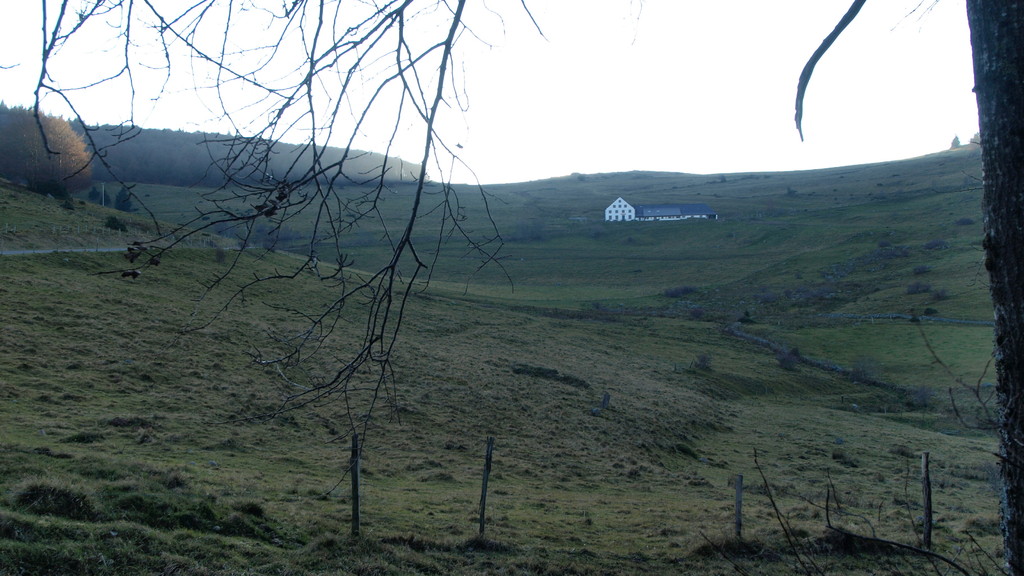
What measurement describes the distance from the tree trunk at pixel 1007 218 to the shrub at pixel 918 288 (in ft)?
193

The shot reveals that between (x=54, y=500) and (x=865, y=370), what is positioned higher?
(x=54, y=500)

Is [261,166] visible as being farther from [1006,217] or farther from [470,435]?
[470,435]

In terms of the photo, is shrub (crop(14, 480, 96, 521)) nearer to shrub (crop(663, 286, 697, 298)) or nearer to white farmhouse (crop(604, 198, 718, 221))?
shrub (crop(663, 286, 697, 298))

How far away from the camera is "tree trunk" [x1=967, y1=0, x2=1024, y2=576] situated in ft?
6.80

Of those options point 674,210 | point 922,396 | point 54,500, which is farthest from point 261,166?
point 674,210

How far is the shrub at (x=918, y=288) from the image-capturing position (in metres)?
51.0

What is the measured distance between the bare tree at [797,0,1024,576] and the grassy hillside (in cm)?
53

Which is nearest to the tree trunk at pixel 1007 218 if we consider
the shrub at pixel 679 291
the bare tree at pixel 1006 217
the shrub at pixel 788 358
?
the bare tree at pixel 1006 217

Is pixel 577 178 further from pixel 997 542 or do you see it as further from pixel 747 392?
pixel 997 542

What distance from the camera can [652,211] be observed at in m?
107

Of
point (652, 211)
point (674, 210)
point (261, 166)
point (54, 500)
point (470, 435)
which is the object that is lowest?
point (470, 435)

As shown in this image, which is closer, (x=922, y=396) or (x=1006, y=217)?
(x=1006, y=217)

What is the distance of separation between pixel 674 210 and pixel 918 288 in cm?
5664

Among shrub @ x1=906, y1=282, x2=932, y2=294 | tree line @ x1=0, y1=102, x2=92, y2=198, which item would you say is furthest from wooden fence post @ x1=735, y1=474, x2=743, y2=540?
shrub @ x1=906, y1=282, x2=932, y2=294
